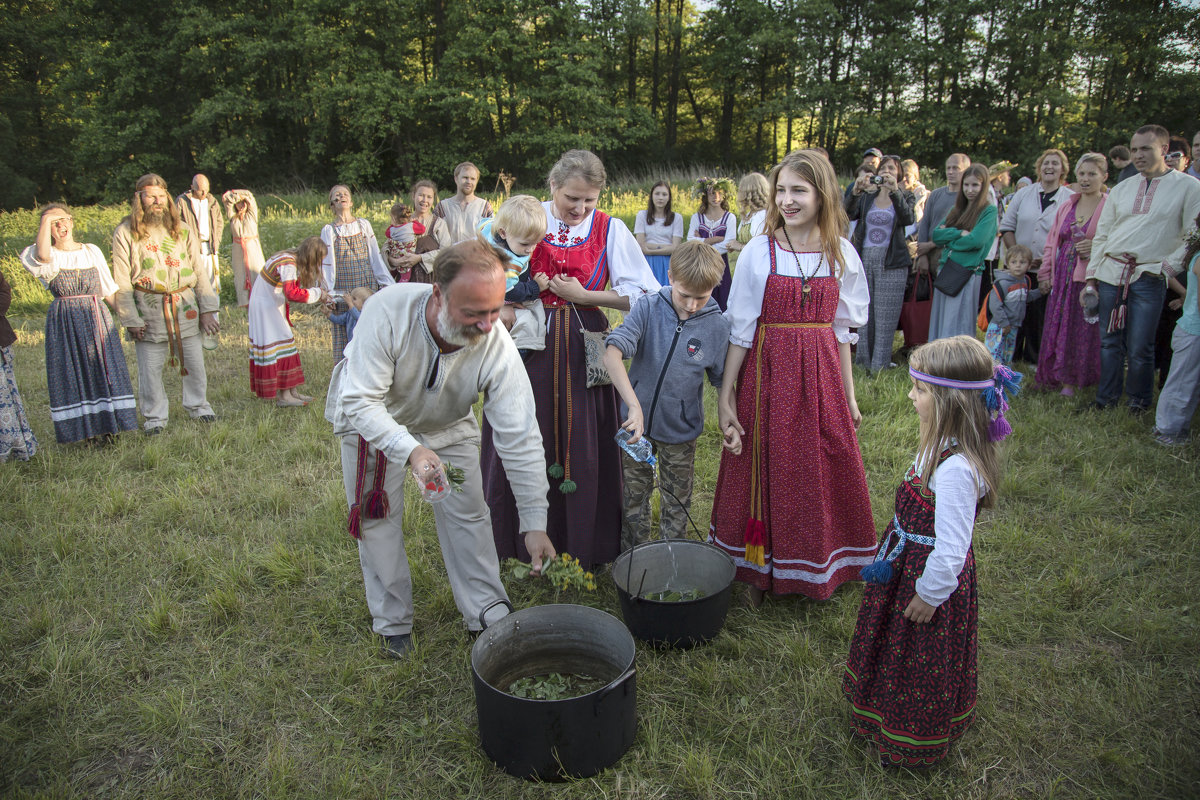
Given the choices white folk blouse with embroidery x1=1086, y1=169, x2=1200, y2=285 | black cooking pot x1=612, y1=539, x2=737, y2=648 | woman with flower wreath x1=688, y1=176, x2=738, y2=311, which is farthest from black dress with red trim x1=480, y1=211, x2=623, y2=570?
woman with flower wreath x1=688, y1=176, x2=738, y2=311

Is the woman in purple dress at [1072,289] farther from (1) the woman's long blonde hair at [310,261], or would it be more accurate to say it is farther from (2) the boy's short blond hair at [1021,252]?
(1) the woman's long blonde hair at [310,261]

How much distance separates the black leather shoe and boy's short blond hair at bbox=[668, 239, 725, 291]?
6.66ft

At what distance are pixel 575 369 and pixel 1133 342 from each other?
469cm

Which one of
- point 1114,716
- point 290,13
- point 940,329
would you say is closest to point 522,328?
point 1114,716

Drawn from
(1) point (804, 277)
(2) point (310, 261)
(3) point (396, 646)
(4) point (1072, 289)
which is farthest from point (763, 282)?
(2) point (310, 261)

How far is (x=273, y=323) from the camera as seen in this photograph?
6762 mm

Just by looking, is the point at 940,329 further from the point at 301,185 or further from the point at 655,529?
the point at 301,185

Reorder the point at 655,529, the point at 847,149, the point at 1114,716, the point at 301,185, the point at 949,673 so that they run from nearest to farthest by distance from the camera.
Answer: the point at 949,673
the point at 1114,716
the point at 655,529
the point at 301,185
the point at 847,149

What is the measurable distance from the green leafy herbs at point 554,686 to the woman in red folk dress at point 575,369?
2.47 ft

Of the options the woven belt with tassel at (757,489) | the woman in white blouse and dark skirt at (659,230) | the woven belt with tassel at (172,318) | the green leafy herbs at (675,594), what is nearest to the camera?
the woven belt with tassel at (757,489)

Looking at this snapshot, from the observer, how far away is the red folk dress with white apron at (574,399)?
3.37 m

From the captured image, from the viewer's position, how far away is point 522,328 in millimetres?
3330

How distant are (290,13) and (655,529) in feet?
88.0

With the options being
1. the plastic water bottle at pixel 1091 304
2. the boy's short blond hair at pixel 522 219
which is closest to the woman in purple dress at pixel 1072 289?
the plastic water bottle at pixel 1091 304
